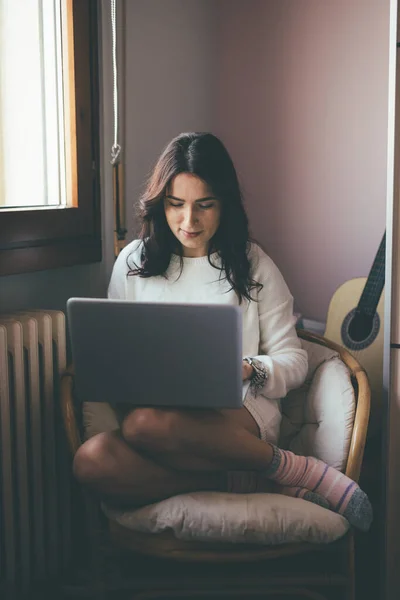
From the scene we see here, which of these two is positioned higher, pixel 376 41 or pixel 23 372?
pixel 376 41

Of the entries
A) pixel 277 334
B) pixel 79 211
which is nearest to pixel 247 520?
pixel 277 334

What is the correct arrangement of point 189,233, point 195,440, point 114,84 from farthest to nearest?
1. point 114,84
2. point 189,233
3. point 195,440

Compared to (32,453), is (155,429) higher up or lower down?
higher up

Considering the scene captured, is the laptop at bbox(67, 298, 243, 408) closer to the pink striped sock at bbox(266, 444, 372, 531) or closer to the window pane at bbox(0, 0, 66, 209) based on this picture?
the pink striped sock at bbox(266, 444, 372, 531)

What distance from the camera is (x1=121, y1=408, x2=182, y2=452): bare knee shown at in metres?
1.58

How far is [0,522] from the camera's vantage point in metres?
1.71

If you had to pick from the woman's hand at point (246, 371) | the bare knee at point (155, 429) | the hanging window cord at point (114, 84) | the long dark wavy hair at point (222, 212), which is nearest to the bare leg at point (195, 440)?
the bare knee at point (155, 429)

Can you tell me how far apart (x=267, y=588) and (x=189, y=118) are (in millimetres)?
1574

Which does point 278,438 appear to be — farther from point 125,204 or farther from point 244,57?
point 244,57

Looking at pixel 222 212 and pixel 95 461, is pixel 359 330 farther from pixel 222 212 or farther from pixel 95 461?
pixel 95 461

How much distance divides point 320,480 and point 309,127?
1.28m

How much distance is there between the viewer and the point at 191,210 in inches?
70.8

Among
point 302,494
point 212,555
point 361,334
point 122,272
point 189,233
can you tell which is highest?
point 189,233

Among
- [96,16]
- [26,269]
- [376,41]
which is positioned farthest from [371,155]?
[26,269]
